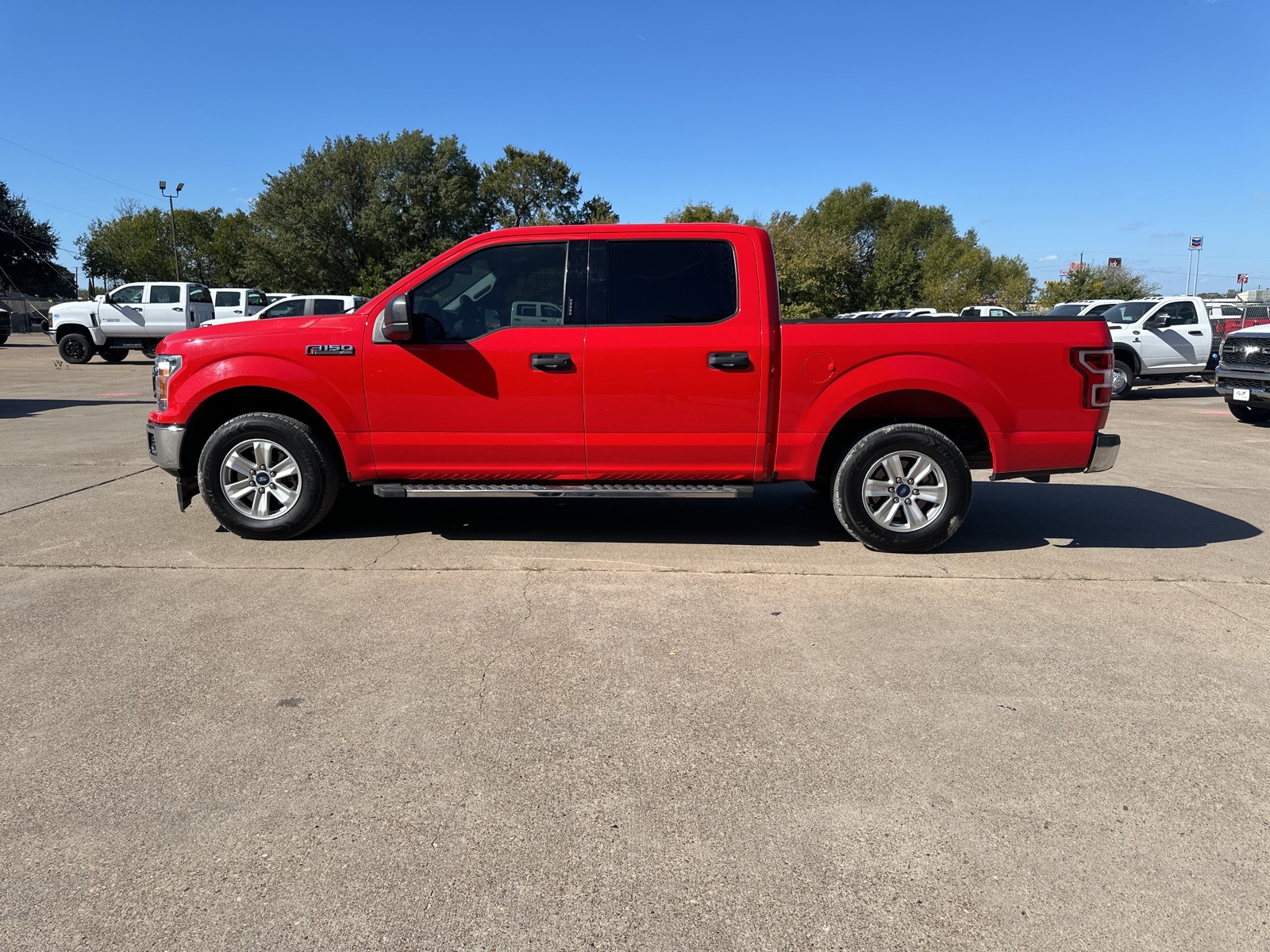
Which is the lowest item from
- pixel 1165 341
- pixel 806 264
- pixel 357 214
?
pixel 1165 341

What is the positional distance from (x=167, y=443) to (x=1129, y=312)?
19.4 metres

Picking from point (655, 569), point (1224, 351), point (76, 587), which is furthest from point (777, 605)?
point (1224, 351)

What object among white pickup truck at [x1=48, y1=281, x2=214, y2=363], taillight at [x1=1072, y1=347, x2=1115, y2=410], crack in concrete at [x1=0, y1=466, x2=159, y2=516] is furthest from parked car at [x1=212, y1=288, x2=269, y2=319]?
taillight at [x1=1072, y1=347, x2=1115, y2=410]

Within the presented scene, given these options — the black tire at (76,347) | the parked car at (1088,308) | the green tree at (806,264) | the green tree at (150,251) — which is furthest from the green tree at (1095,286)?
the green tree at (150,251)

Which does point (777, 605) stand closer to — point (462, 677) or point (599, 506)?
point (462, 677)

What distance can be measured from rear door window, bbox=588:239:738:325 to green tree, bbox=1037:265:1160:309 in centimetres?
4695

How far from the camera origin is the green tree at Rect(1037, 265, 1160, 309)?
50.2 m

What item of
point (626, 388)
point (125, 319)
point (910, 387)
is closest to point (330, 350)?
point (626, 388)

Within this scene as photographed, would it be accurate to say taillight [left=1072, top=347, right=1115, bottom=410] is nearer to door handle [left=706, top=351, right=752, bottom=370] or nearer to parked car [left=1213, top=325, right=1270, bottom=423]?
door handle [left=706, top=351, right=752, bottom=370]

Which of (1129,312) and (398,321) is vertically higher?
(1129,312)

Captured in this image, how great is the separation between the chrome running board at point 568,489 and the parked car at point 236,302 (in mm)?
22828

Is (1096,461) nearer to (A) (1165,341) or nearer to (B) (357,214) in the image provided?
(A) (1165,341)

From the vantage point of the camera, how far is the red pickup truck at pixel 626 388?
217 inches

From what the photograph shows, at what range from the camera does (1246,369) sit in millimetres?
13305
